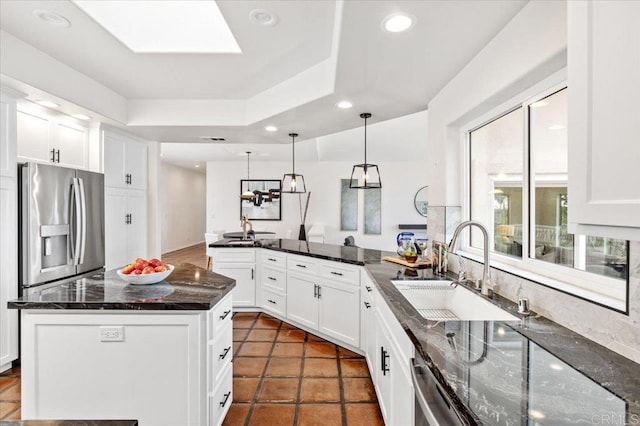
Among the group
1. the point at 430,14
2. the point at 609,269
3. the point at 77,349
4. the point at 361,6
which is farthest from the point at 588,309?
the point at 77,349

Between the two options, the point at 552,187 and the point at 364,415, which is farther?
the point at 364,415

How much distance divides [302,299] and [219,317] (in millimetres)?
1601

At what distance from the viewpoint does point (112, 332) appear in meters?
1.67

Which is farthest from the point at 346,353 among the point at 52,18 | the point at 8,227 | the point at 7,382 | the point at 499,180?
the point at 52,18

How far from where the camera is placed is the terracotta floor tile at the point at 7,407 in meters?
2.08

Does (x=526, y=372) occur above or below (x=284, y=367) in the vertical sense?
above

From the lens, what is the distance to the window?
1308 mm

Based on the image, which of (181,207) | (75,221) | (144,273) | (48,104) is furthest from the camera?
(181,207)

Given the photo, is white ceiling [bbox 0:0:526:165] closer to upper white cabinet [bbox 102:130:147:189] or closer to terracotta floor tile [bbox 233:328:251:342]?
upper white cabinet [bbox 102:130:147:189]

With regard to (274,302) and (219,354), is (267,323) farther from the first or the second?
(219,354)

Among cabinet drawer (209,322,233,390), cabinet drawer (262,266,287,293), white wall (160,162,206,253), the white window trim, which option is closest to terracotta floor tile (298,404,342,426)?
cabinet drawer (209,322,233,390)

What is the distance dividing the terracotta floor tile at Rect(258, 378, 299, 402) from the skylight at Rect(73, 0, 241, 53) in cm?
257

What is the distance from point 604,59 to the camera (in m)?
0.72

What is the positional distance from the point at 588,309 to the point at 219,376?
5.92ft
